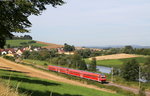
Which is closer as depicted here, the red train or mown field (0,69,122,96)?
mown field (0,69,122,96)

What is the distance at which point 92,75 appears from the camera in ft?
151

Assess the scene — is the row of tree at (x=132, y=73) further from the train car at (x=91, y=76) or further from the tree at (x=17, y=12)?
the tree at (x=17, y=12)

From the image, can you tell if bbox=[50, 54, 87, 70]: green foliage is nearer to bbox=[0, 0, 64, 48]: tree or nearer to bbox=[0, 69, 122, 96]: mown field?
bbox=[0, 69, 122, 96]: mown field

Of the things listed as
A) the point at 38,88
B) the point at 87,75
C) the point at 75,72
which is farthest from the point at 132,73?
the point at 38,88

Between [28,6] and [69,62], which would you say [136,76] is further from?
[28,6]

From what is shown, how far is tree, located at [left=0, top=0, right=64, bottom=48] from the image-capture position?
8.26 m

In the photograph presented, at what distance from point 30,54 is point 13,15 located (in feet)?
383

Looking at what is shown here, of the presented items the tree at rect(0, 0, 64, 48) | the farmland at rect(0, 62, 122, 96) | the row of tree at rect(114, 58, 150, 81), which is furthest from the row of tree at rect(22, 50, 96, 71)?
the tree at rect(0, 0, 64, 48)

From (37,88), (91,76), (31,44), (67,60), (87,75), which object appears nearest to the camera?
(37,88)

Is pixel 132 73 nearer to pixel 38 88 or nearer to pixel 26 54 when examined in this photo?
pixel 38 88

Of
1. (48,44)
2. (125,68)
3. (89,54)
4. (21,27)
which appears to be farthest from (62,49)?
(21,27)

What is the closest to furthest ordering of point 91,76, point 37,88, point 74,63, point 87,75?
point 37,88, point 91,76, point 87,75, point 74,63

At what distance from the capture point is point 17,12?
883 centimetres

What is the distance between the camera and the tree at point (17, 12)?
8.26m
